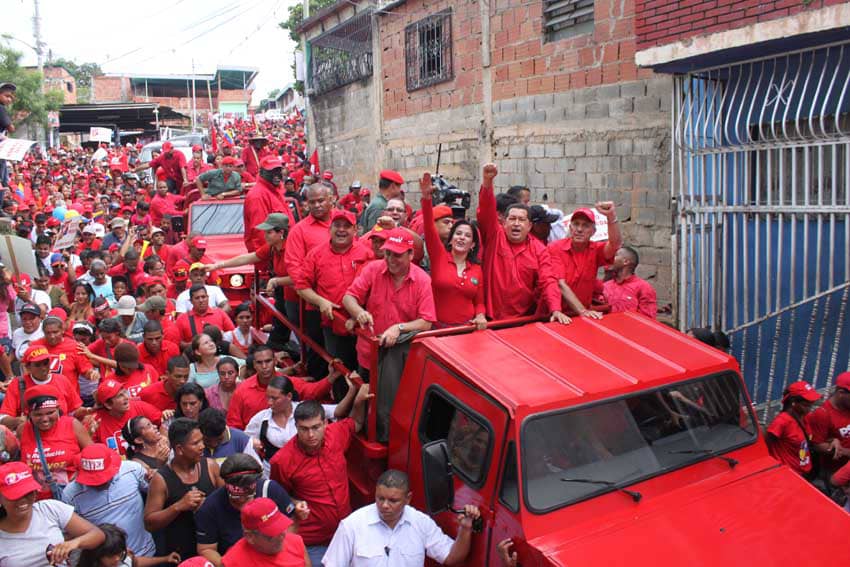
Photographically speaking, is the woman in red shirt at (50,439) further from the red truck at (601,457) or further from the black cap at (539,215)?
the black cap at (539,215)

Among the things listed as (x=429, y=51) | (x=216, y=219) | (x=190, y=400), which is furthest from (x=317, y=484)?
(x=429, y=51)

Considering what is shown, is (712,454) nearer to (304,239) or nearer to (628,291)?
(628,291)

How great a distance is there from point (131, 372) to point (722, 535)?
488cm

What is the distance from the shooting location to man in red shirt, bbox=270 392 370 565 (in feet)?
15.2

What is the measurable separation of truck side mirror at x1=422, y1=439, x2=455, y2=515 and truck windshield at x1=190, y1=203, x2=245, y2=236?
848 cm

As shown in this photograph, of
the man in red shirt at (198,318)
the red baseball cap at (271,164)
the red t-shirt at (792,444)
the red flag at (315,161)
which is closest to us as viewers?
the red t-shirt at (792,444)

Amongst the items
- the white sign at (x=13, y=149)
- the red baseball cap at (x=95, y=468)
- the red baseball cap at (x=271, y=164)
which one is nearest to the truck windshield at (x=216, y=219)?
the white sign at (x=13, y=149)

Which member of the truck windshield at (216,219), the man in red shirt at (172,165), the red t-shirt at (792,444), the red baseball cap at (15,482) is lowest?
the red t-shirt at (792,444)

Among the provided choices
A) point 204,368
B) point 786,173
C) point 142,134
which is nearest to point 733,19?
point 786,173

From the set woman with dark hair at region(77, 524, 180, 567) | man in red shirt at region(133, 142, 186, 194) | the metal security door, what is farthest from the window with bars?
man in red shirt at region(133, 142, 186, 194)

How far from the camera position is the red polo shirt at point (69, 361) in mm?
6734

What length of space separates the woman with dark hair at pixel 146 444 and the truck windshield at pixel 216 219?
6711mm

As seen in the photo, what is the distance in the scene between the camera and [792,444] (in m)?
5.50

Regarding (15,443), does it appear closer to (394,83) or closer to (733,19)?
(733,19)
